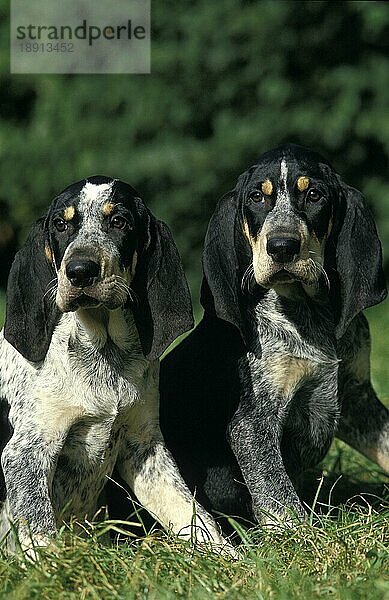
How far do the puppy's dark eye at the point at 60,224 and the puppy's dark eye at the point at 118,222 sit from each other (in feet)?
0.74

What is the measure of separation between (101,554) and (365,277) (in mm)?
1978

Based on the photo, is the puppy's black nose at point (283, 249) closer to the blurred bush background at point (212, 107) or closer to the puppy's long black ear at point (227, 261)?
the puppy's long black ear at point (227, 261)

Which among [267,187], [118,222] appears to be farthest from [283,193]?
[118,222]

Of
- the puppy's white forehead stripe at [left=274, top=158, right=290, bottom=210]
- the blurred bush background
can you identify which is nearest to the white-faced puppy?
the puppy's white forehead stripe at [left=274, top=158, right=290, bottom=210]

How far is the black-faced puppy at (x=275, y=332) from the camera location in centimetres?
586

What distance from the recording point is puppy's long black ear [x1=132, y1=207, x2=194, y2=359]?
575 cm

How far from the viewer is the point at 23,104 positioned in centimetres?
1564

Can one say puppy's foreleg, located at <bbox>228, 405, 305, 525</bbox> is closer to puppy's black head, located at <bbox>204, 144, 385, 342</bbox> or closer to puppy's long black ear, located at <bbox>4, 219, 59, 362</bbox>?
puppy's black head, located at <bbox>204, 144, 385, 342</bbox>

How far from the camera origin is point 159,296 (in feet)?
19.0

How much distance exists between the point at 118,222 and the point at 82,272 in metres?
0.43

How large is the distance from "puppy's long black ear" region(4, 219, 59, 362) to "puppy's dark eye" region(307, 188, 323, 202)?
4.44 ft

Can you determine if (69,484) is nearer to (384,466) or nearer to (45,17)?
(384,466)

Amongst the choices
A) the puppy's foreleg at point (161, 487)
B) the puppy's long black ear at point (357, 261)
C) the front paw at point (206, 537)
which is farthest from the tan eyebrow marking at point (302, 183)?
the front paw at point (206, 537)

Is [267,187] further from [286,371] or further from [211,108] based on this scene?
[211,108]
